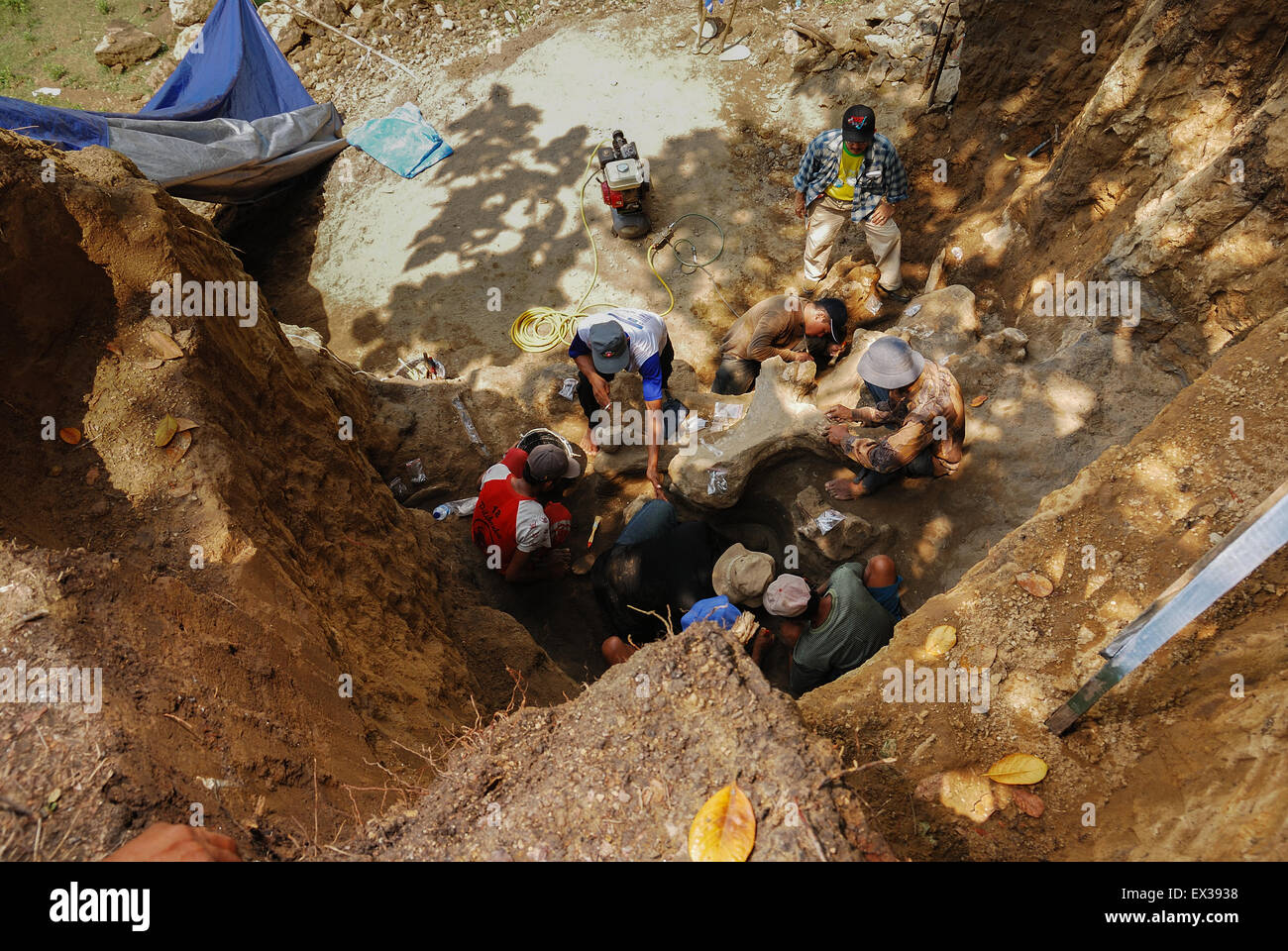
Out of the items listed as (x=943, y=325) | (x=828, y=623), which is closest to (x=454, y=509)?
(x=828, y=623)

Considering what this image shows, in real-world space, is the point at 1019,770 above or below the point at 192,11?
below

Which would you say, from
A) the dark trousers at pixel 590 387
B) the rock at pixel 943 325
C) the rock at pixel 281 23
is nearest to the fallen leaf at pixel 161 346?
the dark trousers at pixel 590 387

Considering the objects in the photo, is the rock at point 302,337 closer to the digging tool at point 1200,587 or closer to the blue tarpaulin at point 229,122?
the blue tarpaulin at point 229,122

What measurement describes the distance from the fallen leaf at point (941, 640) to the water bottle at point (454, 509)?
3696 millimetres

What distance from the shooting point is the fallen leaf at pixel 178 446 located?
3.43 m

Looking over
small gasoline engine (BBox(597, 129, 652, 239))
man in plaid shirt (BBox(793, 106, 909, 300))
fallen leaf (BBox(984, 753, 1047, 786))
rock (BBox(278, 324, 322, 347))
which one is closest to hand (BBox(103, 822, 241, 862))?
fallen leaf (BBox(984, 753, 1047, 786))

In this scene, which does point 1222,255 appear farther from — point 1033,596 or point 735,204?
point 735,204

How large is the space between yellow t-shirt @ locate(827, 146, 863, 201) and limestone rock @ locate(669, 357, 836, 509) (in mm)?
1904

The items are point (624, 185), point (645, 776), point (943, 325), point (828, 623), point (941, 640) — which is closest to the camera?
point (645, 776)

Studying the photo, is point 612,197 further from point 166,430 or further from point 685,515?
point 166,430

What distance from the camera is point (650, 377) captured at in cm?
577

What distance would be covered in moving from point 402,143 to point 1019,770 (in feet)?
30.6

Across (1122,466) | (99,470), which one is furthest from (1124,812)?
(99,470)

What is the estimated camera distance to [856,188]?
20.8 feet
